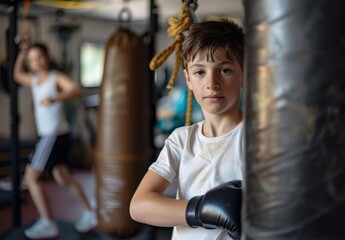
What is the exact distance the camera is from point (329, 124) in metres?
0.42

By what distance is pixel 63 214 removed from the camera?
10.8 feet

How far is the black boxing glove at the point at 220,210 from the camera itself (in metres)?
0.65

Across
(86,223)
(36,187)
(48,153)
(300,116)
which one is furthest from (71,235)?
(300,116)

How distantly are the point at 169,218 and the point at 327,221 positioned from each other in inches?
13.5

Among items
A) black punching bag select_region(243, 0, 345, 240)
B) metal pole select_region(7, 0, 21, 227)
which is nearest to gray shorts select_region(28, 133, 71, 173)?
metal pole select_region(7, 0, 21, 227)

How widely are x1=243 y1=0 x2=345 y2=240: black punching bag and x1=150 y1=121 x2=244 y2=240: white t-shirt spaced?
1.09ft

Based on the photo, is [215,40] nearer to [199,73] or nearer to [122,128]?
[199,73]

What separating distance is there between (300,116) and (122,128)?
1425 mm

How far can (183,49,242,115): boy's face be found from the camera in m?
0.75

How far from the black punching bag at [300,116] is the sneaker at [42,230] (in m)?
2.37

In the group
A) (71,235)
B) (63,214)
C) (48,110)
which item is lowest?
(63,214)

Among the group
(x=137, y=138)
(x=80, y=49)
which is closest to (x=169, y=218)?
(x=137, y=138)

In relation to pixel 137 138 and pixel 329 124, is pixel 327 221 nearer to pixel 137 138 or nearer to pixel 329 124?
pixel 329 124

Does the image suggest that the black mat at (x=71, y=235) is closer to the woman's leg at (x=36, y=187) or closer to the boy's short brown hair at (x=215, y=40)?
the woman's leg at (x=36, y=187)
